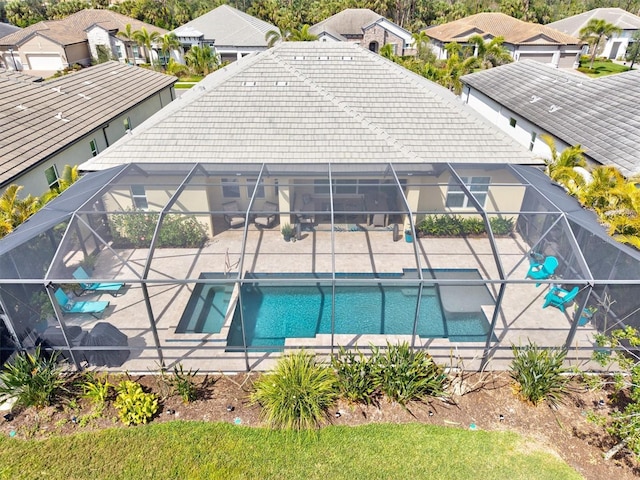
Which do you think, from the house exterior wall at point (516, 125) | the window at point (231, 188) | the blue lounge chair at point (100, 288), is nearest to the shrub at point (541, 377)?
the window at point (231, 188)

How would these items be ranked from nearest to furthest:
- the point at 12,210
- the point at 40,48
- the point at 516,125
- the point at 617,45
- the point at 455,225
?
the point at 12,210 → the point at 455,225 → the point at 516,125 → the point at 40,48 → the point at 617,45

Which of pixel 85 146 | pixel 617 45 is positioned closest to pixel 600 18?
pixel 617 45

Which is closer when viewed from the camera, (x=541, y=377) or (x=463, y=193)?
(x=541, y=377)

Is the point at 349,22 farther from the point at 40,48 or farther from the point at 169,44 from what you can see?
the point at 40,48

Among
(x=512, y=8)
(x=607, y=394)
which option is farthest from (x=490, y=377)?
(x=512, y=8)

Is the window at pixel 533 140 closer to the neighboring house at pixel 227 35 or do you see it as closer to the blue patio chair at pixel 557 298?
the blue patio chair at pixel 557 298
